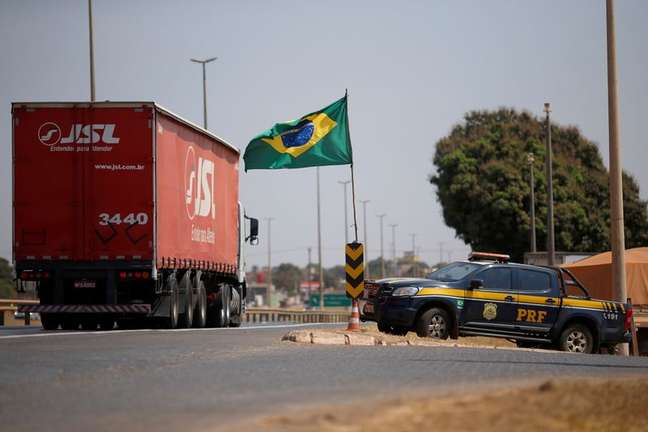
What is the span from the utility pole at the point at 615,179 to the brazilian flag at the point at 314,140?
17.2ft

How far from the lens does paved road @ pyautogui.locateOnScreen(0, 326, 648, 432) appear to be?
32.6 ft

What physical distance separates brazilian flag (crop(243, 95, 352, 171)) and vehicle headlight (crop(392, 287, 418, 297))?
12.6 ft

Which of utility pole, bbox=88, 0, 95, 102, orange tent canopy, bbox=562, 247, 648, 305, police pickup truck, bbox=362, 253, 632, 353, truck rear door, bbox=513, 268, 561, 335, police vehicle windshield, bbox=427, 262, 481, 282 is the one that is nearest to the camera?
police pickup truck, bbox=362, 253, 632, 353

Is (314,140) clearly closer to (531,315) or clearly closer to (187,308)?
(187,308)

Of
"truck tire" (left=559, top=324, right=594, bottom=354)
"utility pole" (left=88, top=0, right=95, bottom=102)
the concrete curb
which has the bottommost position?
"truck tire" (left=559, top=324, right=594, bottom=354)

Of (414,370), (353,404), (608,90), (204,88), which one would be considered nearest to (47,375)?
(414,370)

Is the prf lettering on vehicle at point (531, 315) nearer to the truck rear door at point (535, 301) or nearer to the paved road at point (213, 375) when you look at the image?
the truck rear door at point (535, 301)

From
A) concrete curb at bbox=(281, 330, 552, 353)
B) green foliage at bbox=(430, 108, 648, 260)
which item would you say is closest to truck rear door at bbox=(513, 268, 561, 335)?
concrete curb at bbox=(281, 330, 552, 353)

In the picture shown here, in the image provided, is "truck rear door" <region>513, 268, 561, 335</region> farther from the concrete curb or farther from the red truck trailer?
the red truck trailer

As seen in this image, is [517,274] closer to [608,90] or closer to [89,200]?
[608,90]

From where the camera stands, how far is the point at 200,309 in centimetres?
2906

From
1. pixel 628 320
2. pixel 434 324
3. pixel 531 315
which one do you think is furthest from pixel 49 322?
pixel 628 320

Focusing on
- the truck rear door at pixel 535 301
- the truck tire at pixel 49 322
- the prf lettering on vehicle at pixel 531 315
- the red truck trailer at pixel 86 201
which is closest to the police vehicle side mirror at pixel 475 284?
the truck rear door at pixel 535 301

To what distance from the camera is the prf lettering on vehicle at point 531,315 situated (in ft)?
74.6
